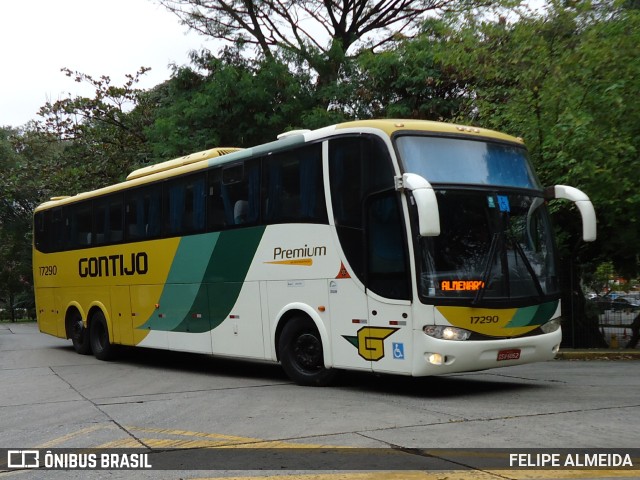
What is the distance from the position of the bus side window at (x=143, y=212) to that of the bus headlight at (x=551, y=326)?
25.0 ft

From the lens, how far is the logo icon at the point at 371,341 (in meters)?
9.97

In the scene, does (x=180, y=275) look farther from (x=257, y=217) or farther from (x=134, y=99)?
(x=134, y=99)

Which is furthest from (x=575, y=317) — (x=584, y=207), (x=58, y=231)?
(x=58, y=231)

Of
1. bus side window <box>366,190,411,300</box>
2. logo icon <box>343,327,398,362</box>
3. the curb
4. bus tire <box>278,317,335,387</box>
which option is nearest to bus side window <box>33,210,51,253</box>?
bus tire <box>278,317,335,387</box>

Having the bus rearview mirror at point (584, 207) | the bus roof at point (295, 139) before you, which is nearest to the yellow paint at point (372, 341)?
the bus roof at point (295, 139)

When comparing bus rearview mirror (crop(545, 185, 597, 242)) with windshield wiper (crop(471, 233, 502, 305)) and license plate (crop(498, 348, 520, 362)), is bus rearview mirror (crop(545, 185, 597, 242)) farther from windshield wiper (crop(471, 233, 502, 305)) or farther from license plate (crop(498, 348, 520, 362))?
license plate (crop(498, 348, 520, 362))

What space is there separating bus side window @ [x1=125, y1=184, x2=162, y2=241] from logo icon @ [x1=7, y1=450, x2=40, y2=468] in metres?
8.02

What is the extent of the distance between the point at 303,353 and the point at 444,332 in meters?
2.70

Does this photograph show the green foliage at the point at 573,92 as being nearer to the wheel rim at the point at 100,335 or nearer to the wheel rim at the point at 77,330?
the wheel rim at the point at 100,335

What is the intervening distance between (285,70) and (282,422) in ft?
53.4

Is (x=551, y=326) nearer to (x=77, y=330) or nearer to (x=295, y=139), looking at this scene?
(x=295, y=139)

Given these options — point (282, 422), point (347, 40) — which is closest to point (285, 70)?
point (347, 40)

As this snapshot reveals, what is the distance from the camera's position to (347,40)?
87.4ft

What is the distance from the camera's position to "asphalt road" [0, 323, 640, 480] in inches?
275
